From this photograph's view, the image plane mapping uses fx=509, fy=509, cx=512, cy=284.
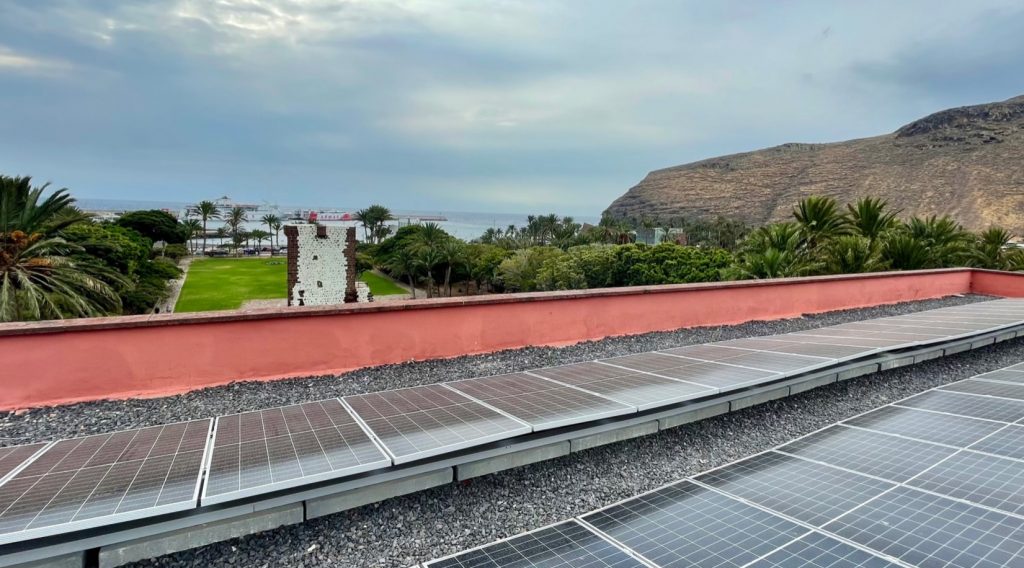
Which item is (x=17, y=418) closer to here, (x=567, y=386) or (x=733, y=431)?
Answer: (x=567, y=386)

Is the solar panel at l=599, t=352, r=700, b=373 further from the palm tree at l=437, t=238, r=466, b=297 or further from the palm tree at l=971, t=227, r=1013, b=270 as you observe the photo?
the palm tree at l=437, t=238, r=466, b=297

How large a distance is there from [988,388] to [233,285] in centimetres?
5952

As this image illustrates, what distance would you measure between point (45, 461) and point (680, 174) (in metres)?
134

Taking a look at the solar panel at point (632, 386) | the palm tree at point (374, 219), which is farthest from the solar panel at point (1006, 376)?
the palm tree at point (374, 219)

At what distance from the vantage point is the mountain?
60469 mm

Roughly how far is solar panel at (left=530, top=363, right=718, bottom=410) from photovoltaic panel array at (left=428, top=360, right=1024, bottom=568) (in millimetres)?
620

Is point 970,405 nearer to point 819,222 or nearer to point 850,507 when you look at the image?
point 850,507

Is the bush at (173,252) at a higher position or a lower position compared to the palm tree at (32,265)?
lower

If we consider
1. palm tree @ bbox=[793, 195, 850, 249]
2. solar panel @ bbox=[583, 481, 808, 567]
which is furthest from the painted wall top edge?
palm tree @ bbox=[793, 195, 850, 249]

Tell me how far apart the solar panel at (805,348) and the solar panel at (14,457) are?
664cm

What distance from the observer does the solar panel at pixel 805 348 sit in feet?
18.3

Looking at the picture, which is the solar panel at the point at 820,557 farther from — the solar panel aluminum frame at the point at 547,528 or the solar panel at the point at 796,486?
the solar panel aluminum frame at the point at 547,528

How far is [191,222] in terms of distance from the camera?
292 feet

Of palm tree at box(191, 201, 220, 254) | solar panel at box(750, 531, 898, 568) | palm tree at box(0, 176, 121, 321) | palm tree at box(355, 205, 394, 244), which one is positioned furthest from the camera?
palm tree at box(355, 205, 394, 244)
